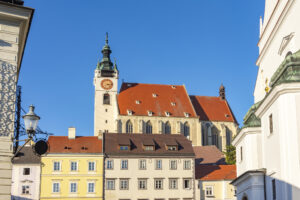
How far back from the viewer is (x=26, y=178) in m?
48.9

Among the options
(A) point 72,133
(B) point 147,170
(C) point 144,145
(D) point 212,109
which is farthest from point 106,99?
(B) point 147,170

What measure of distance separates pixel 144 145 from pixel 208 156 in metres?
15.5

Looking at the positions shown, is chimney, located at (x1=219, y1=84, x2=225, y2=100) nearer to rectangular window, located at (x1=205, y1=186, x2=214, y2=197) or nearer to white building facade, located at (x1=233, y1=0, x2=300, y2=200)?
rectangular window, located at (x1=205, y1=186, x2=214, y2=197)

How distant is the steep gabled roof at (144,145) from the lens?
5181 centimetres

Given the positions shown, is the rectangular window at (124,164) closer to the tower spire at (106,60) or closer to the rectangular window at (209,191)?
the rectangular window at (209,191)

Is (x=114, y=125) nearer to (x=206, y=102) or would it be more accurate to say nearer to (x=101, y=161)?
(x=206, y=102)

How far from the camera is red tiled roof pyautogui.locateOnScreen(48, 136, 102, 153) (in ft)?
167

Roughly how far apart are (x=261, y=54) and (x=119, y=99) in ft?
190

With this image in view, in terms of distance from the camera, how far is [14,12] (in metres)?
11.1

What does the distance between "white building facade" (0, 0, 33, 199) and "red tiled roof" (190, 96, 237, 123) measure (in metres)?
75.2

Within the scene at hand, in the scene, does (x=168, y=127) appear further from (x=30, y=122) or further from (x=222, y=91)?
(x=30, y=122)

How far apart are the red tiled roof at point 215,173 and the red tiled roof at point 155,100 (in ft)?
93.8

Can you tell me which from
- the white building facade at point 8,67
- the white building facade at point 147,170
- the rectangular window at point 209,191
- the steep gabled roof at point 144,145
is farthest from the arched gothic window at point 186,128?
the white building facade at point 8,67

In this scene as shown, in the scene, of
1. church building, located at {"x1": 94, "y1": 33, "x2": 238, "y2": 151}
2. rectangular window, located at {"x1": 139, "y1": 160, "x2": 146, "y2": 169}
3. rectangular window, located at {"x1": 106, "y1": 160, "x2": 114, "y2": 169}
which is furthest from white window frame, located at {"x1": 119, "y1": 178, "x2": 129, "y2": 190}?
church building, located at {"x1": 94, "y1": 33, "x2": 238, "y2": 151}
